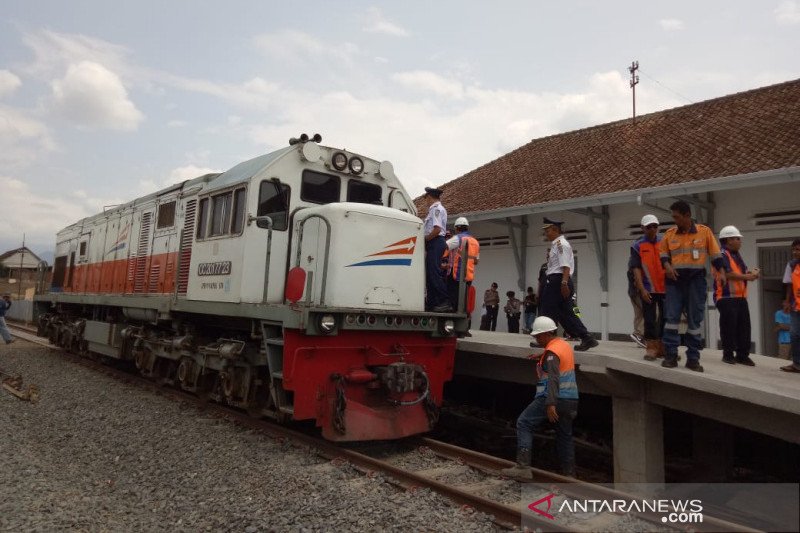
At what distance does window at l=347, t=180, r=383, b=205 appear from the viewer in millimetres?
7168

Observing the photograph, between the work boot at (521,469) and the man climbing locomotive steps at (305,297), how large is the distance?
4.04ft

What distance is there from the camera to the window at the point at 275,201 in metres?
6.42

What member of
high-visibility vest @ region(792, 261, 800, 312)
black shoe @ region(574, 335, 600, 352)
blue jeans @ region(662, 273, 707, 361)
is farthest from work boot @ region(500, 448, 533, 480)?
high-visibility vest @ region(792, 261, 800, 312)

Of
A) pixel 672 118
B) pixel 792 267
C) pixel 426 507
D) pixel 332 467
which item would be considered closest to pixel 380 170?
pixel 332 467

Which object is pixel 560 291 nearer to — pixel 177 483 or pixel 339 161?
pixel 339 161

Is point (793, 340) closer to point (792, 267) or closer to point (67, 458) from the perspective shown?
point (792, 267)

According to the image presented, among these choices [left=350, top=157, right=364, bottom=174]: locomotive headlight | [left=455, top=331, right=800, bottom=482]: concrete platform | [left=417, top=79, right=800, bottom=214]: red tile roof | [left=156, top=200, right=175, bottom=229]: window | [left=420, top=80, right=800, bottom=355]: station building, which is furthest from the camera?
[left=417, top=79, right=800, bottom=214]: red tile roof

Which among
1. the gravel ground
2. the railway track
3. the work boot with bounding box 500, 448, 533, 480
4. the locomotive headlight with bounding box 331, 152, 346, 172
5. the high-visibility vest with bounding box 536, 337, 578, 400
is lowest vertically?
the gravel ground

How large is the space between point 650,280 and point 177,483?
→ 5161 millimetres

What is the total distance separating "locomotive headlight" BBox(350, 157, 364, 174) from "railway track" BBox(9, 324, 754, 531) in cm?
334

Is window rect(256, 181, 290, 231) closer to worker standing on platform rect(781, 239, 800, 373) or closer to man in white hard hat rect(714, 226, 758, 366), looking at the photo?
man in white hard hat rect(714, 226, 758, 366)

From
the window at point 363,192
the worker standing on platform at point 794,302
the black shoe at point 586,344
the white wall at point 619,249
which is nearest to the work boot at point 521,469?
the black shoe at point 586,344

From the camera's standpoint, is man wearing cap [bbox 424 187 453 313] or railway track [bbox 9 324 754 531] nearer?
railway track [bbox 9 324 754 531]

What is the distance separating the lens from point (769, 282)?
34.6 feet
